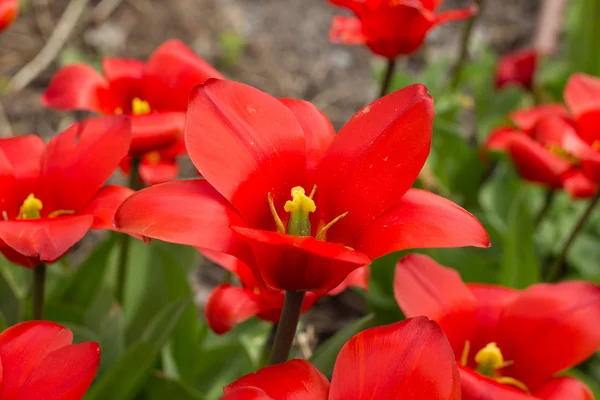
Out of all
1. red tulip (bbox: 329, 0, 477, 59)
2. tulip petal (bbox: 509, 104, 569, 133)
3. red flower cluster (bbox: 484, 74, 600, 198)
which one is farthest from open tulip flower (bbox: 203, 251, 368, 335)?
tulip petal (bbox: 509, 104, 569, 133)

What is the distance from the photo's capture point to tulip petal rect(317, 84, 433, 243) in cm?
59

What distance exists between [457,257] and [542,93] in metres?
1.04

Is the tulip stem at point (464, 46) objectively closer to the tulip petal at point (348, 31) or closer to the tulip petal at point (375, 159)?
the tulip petal at point (348, 31)

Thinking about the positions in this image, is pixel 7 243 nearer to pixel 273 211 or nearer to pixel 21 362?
pixel 21 362

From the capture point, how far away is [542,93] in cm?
213

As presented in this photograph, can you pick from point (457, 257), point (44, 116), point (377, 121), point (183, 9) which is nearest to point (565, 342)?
point (377, 121)

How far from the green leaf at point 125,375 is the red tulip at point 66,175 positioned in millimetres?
179

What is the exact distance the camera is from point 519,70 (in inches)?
72.9

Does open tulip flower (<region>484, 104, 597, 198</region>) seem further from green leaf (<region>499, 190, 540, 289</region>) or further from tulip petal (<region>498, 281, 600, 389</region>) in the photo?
tulip petal (<region>498, 281, 600, 389</region>)

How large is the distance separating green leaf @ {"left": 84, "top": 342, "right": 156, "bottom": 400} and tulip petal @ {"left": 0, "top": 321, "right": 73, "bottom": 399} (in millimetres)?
214

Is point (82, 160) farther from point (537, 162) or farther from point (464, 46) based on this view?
point (464, 46)

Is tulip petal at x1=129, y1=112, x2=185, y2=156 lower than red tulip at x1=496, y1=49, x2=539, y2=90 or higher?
higher

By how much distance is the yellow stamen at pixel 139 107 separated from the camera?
977mm

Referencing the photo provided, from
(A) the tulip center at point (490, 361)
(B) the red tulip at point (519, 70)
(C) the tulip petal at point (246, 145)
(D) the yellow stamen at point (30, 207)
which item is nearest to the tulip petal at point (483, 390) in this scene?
(A) the tulip center at point (490, 361)
